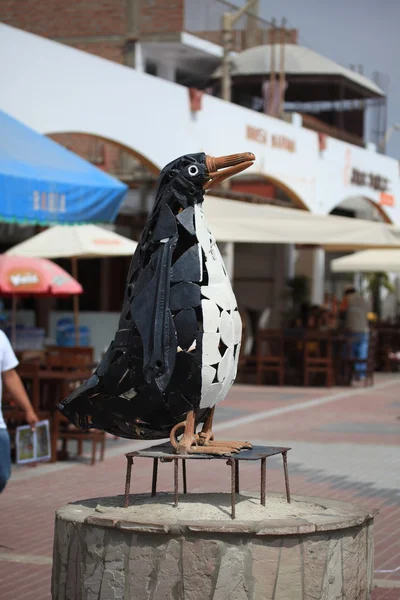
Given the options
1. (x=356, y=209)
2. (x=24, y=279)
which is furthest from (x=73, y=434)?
(x=356, y=209)

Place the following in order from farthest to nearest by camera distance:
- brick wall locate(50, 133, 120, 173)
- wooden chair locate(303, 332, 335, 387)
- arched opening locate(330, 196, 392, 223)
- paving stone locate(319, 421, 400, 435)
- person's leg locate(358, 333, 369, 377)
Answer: arched opening locate(330, 196, 392, 223) < brick wall locate(50, 133, 120, 173) < person's leg locate(358, 333, 369, 377) < wooden chair locate(303, 332, 335, 387) < paving stone locate(319, 421, 400, 435)

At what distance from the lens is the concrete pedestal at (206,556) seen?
489 cm

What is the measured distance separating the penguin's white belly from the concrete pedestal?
0.63 m

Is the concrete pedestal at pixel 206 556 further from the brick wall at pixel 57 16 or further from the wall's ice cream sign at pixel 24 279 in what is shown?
the brick wall at pixel 57 16

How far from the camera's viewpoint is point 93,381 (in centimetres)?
542

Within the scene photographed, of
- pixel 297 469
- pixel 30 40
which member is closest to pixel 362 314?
pixel 30 40

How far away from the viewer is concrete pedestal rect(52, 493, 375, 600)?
16.0ft

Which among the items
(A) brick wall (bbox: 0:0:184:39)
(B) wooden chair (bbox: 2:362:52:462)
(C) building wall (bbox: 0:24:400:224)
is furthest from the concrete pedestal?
(A) brick wall (bbox: 0:0:184:39)

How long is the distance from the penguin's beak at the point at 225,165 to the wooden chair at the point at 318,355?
13834 millimetres

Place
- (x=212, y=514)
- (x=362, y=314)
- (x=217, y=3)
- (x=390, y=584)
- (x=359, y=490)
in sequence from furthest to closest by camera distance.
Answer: (x=217, y=3) → (x=362, y=314) → (x=359, y=490) → (x=390, y=584) → (x=212, y=514)

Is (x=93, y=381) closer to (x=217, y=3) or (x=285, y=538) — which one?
(x=285, y=538)

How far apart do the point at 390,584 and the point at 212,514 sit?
74.8 inches

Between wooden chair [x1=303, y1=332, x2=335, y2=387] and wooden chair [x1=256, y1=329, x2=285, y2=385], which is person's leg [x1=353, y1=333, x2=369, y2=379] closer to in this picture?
wooden chair [x1=303, y1=332, x2=335, y2=387]

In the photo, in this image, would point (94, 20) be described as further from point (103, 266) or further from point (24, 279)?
point (24, 279)
